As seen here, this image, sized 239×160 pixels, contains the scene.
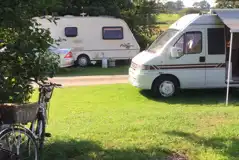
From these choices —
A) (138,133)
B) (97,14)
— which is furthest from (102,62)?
(138,133)

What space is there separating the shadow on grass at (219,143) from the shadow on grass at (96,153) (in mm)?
563

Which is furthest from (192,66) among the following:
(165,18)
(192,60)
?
(165,18)

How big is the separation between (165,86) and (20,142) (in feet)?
23.8

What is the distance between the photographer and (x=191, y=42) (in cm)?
1177

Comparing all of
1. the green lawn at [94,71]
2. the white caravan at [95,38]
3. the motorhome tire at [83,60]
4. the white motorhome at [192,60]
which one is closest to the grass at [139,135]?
the white motorhome at [192,60]

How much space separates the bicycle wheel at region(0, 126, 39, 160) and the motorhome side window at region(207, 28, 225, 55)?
25.3 ft

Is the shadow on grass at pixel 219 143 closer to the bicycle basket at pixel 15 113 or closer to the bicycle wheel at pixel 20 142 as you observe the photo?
the bicycle wheel at pixel 20 142

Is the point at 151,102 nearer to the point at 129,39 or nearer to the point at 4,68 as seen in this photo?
the point at 4,68

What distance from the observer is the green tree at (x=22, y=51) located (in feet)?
16.5

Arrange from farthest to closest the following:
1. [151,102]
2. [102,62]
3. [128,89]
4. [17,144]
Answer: [102,62]
[128,89]
[151,102]
[17,144]

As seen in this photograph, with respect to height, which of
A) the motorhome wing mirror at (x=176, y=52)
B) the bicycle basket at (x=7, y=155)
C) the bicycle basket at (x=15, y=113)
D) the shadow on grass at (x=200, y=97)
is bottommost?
the shadow on grass at (x=200, y=97)

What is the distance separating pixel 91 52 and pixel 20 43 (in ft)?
54.1

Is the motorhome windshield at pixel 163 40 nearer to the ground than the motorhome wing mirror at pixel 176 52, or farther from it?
farther from it

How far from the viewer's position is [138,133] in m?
6.55
